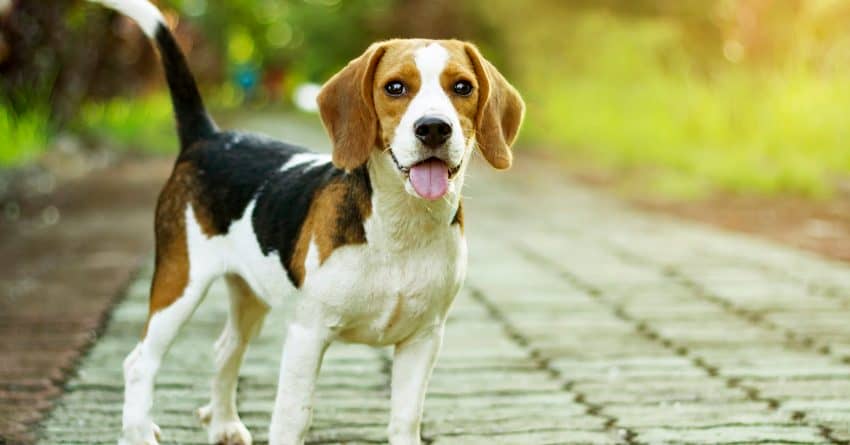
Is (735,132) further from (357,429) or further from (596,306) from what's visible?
(357,429)

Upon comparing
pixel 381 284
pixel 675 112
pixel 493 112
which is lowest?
pixel 381 284

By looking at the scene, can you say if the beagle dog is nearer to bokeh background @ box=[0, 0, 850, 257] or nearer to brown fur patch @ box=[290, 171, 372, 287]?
brown fur patch @ box=[290, 171, 372, 287]

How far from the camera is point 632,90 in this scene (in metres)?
18.4

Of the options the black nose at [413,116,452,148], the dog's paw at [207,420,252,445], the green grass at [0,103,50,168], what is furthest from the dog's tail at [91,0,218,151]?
the green grass at [0,103,50,168]

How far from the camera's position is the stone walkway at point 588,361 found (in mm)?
4289

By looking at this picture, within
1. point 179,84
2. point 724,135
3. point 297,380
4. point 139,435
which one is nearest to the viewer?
point 297,380

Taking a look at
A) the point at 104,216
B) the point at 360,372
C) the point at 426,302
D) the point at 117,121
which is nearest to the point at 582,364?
the point at 360,372

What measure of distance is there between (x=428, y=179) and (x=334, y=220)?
16.2 inches

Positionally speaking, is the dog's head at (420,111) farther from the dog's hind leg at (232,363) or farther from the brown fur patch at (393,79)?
the dog's hind leg at (232,363)

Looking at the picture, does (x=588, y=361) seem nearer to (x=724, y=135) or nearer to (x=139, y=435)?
(x=139, y=435)

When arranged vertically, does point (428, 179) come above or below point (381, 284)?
above

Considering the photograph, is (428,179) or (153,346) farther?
(153,346)

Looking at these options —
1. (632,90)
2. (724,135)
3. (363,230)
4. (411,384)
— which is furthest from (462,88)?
(632,90)

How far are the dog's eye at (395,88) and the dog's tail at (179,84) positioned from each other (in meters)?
1.19
